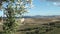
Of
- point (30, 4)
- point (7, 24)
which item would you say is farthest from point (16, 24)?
point (30, 4)

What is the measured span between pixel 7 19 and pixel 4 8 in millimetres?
1256

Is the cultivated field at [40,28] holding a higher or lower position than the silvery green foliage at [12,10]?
lower

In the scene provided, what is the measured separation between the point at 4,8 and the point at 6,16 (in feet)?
3.05

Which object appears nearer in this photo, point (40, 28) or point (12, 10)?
point (12, 10)

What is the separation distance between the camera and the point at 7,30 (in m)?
26.6

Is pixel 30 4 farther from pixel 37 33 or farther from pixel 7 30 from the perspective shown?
pixel 37 33

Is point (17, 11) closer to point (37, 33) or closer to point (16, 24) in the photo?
point (16, 24)

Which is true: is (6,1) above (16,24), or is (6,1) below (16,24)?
above

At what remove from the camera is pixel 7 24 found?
2609 centimetres

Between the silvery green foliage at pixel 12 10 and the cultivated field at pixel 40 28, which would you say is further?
the cultivated field at pixel 40 28

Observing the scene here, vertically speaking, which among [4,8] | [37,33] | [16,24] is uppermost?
[4,8]

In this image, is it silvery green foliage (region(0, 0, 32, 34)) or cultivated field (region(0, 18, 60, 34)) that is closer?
silvery green foliage (region(0, 0, 32, 34))

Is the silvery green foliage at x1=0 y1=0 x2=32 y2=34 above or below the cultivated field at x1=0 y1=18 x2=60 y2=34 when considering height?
above

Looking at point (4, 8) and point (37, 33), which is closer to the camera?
point (4, 8)
